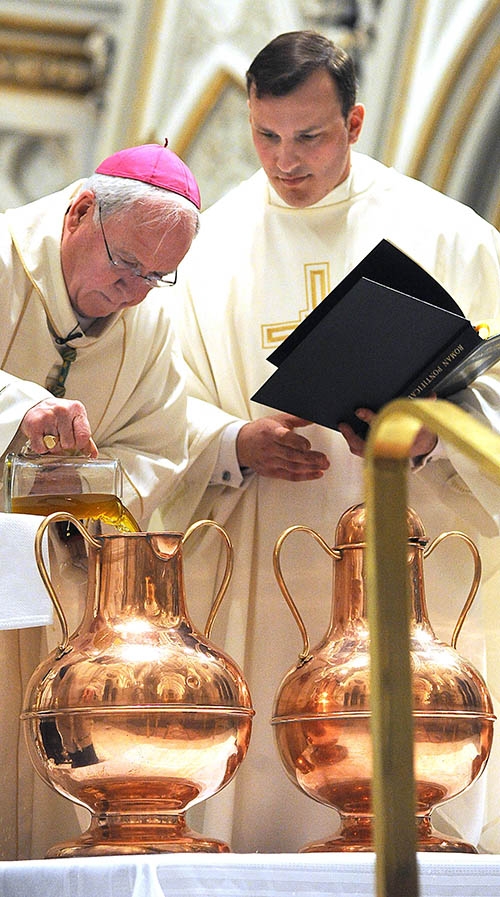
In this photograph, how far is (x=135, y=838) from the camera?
2762 millimetres

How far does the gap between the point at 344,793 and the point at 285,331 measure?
1742 mm

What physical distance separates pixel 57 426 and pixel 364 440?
2.82 ft

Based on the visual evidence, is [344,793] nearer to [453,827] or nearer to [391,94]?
[453,827]

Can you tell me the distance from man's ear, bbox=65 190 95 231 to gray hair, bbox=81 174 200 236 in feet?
0.08

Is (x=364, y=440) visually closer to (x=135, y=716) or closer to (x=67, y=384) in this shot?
(x=67, y=384)

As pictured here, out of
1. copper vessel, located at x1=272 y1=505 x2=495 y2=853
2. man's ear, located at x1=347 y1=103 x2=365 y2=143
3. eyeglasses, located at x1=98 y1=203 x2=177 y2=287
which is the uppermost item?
man's ear, located at x1=347 y1=103 x2=365 y2=143

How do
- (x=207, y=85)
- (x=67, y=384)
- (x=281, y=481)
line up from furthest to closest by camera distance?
(x=207, y=85) < (x=281, y=481) < (x=67, y=384)

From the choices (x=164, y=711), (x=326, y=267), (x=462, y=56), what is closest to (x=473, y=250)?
(x=326, y=267)

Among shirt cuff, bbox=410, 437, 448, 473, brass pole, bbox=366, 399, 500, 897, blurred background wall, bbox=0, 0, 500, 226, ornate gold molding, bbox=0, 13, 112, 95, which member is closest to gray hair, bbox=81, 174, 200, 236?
shirt cuff, bbox=410, 437, 448, 473

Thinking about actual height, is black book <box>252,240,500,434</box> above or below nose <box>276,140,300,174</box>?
below

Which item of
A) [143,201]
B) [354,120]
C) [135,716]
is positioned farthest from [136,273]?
[135,716]

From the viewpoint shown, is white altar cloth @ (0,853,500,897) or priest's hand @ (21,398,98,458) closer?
white altar cloth @ (0,853,500,897)

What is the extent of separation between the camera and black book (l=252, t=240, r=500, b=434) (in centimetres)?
334

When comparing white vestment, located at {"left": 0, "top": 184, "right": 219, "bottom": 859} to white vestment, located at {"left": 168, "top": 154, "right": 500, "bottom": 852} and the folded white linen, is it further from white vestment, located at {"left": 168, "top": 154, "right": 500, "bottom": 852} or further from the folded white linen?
the folded white linen
